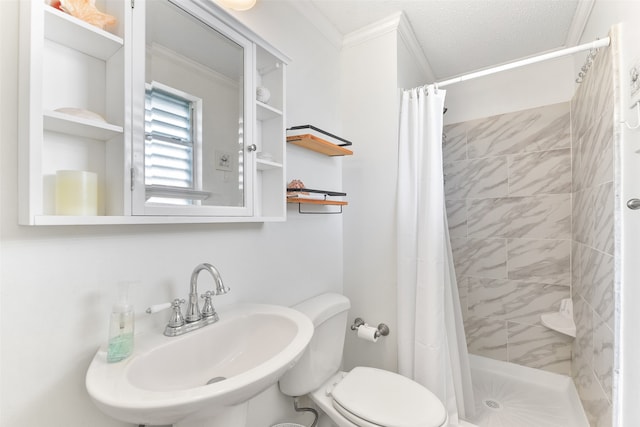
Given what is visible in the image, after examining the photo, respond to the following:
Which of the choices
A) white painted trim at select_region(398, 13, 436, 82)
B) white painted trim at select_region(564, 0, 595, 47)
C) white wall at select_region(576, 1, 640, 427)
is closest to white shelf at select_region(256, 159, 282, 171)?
white painted trim at select_region(398, 13, 436, 82)

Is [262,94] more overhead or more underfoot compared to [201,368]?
more overhead

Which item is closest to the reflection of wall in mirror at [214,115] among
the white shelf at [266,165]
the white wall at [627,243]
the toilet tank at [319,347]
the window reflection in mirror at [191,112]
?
the window reflection in mirror at [191,112]

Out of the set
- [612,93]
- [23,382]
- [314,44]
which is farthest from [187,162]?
[612,93]

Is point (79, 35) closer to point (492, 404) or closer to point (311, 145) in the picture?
point (311, 145)

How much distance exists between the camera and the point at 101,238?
785 millimetres

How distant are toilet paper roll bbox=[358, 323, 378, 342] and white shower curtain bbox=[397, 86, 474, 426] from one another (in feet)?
0.46

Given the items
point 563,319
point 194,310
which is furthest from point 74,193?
point 563,319

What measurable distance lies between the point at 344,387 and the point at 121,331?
97cm

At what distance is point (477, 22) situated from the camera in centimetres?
168

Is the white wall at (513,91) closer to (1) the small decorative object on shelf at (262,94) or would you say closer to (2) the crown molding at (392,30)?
(2) the crown molding at (392,30)

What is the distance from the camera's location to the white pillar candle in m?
0.68

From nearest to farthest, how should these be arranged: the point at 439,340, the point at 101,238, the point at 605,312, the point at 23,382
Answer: the point at 23,382 → the point at 101,238 → the point at 605,312 → the point at 439,340

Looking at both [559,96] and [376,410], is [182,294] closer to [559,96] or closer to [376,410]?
[376,410]

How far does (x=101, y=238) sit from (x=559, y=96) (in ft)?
8.91
